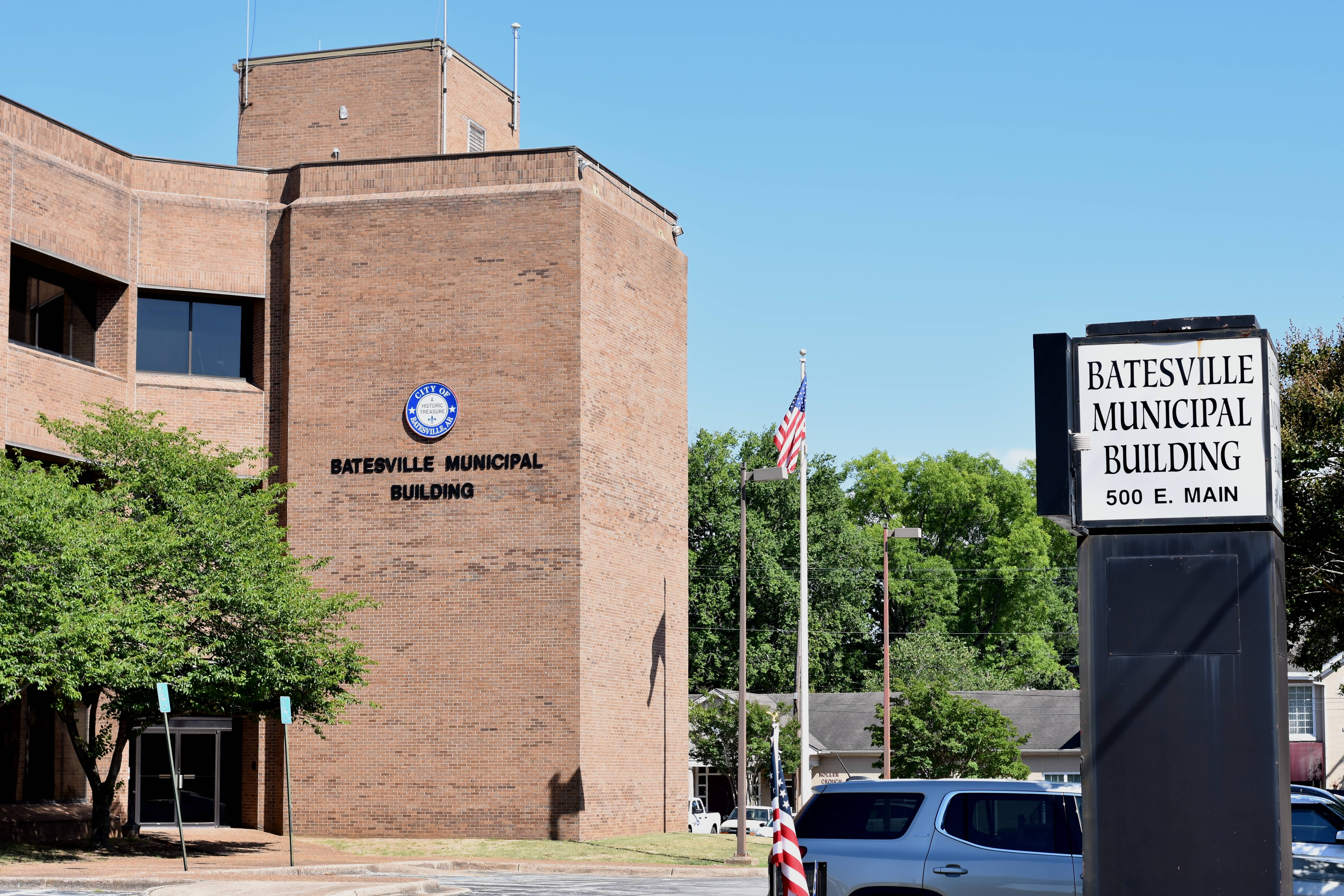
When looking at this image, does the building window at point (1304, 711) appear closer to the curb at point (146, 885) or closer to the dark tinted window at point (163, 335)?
the dark tinted window at point (163, 335)

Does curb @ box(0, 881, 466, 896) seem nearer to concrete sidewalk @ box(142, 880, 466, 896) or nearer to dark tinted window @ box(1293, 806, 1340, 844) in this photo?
concrete sidewalk @ box(142, 880, 466, 896)

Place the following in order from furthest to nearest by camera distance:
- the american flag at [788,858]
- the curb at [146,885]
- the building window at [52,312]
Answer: the building window at [52,312]
the curb at [146,885]
the american flag at [788,858]

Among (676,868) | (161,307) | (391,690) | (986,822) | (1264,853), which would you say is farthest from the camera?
(161,307)

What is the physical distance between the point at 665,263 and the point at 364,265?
7.38 metres

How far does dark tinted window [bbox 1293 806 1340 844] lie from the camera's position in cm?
1514

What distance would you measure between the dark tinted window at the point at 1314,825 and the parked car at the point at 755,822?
36601mm

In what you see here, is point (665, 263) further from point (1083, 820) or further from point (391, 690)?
point (1083, 820)

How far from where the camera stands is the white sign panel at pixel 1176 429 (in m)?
9.10

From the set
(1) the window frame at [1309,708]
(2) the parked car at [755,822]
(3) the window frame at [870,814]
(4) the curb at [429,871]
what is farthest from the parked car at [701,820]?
(3) the window frame at [870,814]

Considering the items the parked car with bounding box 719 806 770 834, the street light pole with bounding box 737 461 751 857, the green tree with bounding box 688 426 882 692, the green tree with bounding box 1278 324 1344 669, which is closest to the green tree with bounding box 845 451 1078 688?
the green tree with bounding box 688 426 882 692

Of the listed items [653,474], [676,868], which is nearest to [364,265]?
[653,474]

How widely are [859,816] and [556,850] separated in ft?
60.8

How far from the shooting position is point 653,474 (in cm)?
3684

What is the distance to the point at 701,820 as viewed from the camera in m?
53.3
